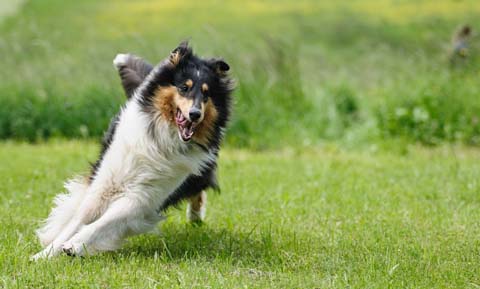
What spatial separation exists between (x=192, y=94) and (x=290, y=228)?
5.86ft

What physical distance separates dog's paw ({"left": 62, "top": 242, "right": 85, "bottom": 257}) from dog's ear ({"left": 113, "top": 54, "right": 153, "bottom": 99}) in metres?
1.73

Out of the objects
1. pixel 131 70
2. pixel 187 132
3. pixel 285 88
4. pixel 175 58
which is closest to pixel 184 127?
pixel 187 132

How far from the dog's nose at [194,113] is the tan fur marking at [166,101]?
248mm

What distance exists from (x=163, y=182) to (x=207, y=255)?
605mm

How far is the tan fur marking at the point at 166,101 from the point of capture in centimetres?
558

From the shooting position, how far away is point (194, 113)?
5352 millimetres

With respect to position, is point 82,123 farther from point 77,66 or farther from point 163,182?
point 163,182

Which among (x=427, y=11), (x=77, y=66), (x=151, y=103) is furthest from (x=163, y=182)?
(x=427, y=11)

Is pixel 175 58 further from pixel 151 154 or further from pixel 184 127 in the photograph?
pixel 151 154

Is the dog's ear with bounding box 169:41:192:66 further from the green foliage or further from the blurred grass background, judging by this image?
the green foliage

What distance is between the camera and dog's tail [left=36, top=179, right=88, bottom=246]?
5.93 metres

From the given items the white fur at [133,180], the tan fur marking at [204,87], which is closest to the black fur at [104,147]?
the white fur at [133,180]

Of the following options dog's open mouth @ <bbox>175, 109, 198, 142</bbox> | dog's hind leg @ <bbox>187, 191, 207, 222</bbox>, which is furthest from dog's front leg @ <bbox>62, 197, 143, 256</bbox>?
dog's hind leg @ <bbox>187, 191, 207, 222</bbox>

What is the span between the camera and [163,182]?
5750 millimetres
